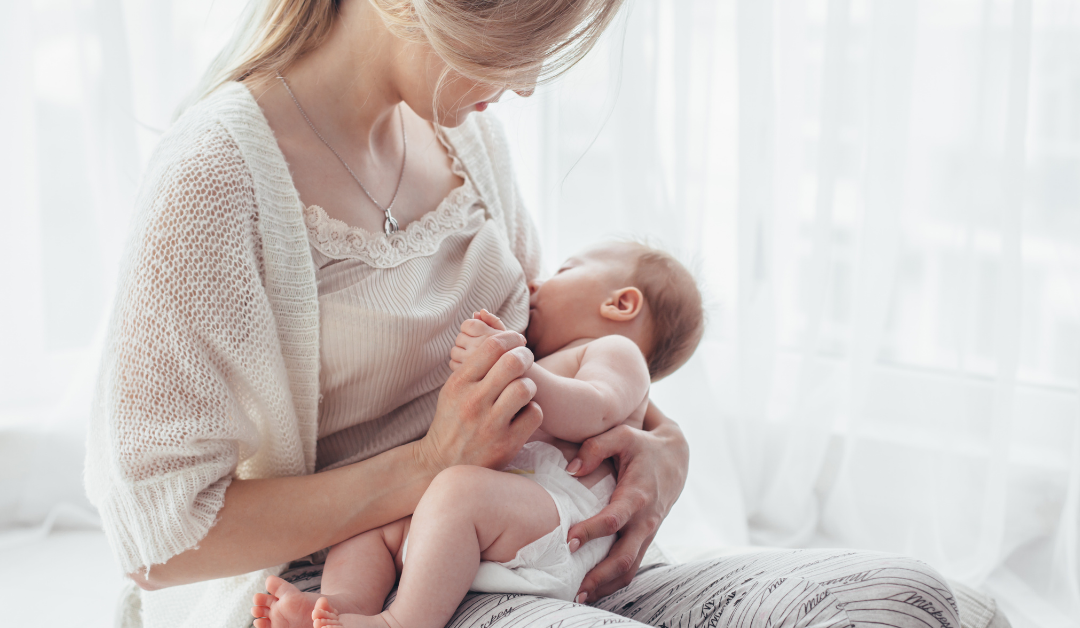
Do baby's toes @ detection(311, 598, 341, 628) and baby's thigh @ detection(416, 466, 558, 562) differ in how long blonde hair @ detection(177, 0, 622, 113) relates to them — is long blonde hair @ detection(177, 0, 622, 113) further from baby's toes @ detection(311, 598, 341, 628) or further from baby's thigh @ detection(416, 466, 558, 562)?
baby's toes @ detection(311, 598, 341, 628)

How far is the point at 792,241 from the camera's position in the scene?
82.4 inches

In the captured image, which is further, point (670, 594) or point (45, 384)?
point (45, 384)

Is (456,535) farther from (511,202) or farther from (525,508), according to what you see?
(511,202)

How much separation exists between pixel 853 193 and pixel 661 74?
0.59 meters

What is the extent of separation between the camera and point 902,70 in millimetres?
1857

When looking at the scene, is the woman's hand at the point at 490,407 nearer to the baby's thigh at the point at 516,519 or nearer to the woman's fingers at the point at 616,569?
the baby's thigh at the point at 516,519

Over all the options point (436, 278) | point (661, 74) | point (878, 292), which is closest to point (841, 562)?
point (436, 278)

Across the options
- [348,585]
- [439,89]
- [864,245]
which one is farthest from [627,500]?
[864,245]

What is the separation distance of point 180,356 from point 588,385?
50 cm

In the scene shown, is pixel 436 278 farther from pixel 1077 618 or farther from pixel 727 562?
pixel 1077 618

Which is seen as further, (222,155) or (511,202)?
(511,202)

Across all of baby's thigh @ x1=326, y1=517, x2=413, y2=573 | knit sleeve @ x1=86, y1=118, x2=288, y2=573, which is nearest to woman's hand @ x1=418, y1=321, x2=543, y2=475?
baby's thigh @ x1=326, y1=517, x2=413, y2=573

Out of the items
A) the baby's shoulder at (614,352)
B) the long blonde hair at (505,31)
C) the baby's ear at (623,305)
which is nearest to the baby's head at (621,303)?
the baby's ear at (623,305)

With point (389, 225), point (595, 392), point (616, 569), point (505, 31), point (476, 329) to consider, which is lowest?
point (616, 569)
